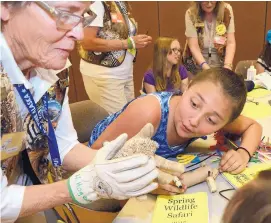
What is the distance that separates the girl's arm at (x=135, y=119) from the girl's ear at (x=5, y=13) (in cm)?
68

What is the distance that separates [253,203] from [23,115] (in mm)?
703

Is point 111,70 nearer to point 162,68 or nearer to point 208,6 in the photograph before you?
point 162,68

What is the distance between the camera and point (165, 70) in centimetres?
282

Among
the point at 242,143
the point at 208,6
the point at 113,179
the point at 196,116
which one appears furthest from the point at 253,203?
the point at 208,6

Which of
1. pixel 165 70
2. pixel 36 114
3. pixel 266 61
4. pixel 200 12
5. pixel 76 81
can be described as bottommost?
pixel 76 81

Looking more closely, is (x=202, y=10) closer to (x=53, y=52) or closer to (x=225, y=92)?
(x=225, y=92)

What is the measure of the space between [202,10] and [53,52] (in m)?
2.17

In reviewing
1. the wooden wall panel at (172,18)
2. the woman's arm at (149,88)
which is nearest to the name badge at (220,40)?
the woman's arm at (149,88)

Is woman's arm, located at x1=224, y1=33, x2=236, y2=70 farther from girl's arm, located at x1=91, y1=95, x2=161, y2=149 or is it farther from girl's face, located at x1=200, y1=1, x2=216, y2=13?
girl's arm, located at x1=91, y1=95, x2=161, y2=149

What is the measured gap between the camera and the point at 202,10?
2852 millimetres

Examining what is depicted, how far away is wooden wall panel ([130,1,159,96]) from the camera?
13.2 feet

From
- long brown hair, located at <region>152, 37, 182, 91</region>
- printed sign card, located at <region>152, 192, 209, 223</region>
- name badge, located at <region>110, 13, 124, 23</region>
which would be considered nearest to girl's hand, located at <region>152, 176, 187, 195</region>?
printed sign card, located at <region>152, 192, 209, 223</region>

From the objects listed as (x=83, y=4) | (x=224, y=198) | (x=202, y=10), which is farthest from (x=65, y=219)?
(x=202, y=10)

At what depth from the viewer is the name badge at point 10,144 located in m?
0.90
